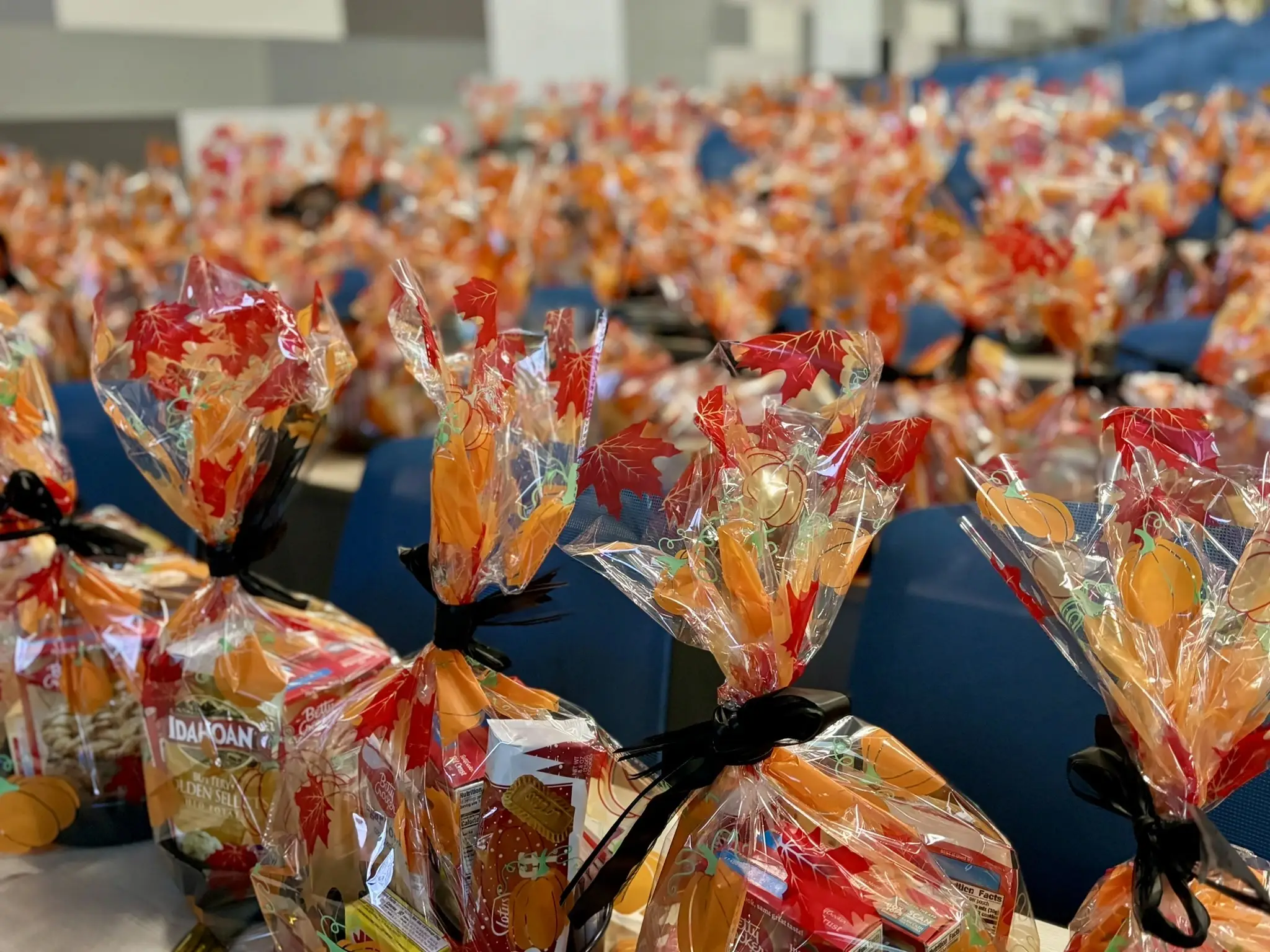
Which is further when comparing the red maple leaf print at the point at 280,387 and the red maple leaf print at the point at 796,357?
the red maple leaf print at the point at 280,387

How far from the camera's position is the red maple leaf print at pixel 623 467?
2.32 feet

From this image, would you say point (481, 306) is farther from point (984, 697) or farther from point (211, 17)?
point (211, 17)

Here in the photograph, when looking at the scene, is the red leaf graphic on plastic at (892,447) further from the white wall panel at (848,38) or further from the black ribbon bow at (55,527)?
the white wall panel at (848,38)

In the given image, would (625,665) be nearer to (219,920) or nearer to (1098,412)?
(219,920)

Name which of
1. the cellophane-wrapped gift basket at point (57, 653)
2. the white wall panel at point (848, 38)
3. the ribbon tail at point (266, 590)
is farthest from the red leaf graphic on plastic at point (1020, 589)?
the white wall panel at point (848, 38)

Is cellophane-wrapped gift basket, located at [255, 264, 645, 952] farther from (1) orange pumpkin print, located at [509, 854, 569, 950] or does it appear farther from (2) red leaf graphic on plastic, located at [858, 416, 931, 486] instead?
(2) red leaf graphic on plastic, located at [858, 416, 931, 486]

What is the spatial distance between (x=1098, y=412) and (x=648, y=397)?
2.44 feet

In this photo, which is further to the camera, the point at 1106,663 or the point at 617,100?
the point at 617,100

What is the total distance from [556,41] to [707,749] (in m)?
5.73

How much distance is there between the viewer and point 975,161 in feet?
10.4

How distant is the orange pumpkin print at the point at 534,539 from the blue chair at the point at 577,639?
33 centimetres

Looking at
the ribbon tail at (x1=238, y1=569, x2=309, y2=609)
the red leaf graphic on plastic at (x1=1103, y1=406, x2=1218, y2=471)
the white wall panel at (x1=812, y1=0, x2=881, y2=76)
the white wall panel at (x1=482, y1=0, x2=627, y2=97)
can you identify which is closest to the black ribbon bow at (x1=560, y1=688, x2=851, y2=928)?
the red leaf graphic on plastic at (x1=1103, y1=406, x2=1218, y2=471)

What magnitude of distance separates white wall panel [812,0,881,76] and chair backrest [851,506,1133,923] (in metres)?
7.18

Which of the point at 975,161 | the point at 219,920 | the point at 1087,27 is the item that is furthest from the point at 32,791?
the point at 1087,27
